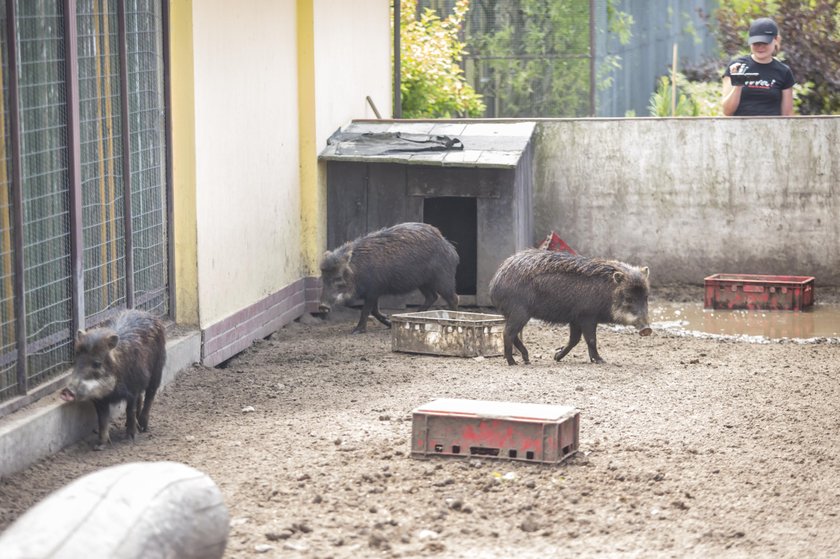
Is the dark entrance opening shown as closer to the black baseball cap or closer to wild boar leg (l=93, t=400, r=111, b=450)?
the black baseball cap

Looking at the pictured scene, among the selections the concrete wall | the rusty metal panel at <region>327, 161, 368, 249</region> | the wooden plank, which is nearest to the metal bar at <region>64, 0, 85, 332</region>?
the concrete wall

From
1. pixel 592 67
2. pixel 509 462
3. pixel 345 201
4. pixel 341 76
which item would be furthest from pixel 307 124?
pixel 592 67

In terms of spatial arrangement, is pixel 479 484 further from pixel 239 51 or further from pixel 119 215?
pixel 239 51

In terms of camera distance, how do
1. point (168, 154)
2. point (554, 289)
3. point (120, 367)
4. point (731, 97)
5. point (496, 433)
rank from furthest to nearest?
point (731, 97) → point (554, 289) → point (168, 154) → point (120, 367) → point (496, 433)

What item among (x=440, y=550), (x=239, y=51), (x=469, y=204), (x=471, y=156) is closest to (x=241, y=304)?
(x=239, y=51)

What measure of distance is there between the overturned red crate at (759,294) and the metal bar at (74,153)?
21.9 feet

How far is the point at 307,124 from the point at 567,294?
134 inches

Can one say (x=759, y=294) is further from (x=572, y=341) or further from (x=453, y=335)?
(x=453, y=335)

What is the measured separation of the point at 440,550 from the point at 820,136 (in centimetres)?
887

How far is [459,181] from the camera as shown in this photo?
1199 cm

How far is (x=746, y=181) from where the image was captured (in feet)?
42.8

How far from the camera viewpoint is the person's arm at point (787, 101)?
13039 millimetres

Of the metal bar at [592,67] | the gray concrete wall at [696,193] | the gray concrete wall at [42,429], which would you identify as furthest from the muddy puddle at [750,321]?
the gray concrete wall at [42,429]

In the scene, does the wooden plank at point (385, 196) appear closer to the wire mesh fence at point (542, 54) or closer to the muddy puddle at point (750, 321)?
the muddy puddle at point (750, 321)
